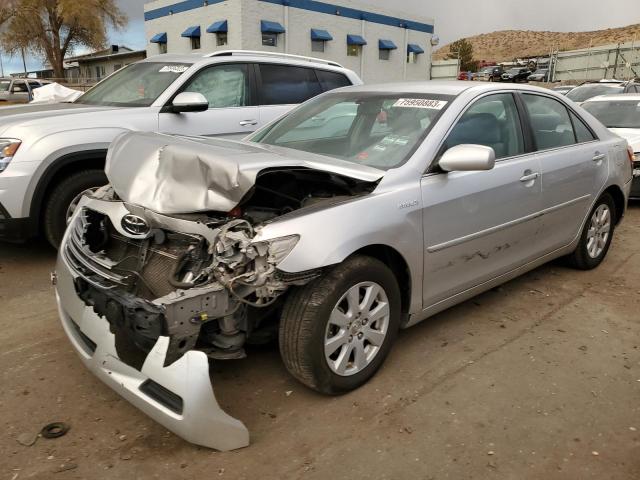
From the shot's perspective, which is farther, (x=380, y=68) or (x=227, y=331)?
(x=380, y=68)

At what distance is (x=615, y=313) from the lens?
4.23 m

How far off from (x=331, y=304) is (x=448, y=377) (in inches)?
39.3

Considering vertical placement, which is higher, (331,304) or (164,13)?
(164,13)

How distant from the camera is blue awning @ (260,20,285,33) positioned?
25.5 m

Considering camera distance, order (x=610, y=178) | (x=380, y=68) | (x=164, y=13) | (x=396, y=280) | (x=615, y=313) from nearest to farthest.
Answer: (x=396, y=280) < (x=615, y=313) < (x=610, y=178) < (x=164, y=13) < (x=380, y=68)

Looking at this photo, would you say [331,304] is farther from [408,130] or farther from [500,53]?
[500,53]

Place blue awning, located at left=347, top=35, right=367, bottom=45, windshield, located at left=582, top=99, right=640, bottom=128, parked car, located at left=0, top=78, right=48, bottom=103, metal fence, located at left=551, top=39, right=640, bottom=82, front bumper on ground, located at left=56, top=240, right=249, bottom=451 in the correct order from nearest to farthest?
1. front bumper on ground, located at left=56, top=240, right=249, bottom=451
2. windshield, located at left=582, top=99, right=640, bottom=128
3. parked car, located at left=0, top=78, right=48, bottom=103
4. blue awning, located at left=347, top=35, right=367, bottom=45
5. metal fence, located at left=551, top=39, right=640, bottom=82

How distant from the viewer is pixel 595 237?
16.6 feet

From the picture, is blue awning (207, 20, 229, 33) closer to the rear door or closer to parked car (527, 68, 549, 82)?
the rear door

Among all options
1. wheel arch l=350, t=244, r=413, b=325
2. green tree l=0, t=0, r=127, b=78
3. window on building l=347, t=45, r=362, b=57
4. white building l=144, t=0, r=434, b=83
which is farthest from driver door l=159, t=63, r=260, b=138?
green tree l=0, t=0, r=127, b=78

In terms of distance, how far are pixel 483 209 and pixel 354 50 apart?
29.4 metres

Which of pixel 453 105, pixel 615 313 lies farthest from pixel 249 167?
pixel 615 313

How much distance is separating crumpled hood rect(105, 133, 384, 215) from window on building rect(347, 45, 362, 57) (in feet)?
95.8

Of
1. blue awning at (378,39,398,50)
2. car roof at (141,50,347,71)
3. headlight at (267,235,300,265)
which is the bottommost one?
headlight at (267,235,300,265)
